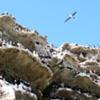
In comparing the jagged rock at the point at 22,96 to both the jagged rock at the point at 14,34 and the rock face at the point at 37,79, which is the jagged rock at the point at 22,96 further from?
the jagged rock at the point at 14,34

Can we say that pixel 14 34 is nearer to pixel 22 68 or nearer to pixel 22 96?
pixel 22 68

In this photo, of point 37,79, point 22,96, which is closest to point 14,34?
point 37,79

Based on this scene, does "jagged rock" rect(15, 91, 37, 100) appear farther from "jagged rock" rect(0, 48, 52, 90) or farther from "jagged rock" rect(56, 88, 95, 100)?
"jagged rock" rect(56, 88, 95, 100)

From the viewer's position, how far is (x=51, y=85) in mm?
21031

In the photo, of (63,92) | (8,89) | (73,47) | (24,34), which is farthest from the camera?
(73,47)

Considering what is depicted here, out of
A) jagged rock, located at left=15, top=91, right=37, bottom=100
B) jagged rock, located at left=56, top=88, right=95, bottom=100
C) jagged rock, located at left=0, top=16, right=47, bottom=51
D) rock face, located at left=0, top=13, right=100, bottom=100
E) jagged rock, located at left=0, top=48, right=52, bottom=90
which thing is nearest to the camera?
jagged rock, located at left=15, top=91, right=37, bottom=100

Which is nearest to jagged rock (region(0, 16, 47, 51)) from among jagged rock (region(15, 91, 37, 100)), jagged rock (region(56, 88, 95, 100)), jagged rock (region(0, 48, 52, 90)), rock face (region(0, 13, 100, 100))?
rock face (region(0, 13, 100, 100))

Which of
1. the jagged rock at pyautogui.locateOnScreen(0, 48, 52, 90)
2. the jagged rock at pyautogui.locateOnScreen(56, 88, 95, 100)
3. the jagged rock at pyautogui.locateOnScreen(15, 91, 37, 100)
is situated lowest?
the jagged rock at pyautogui.locateOnScreen(15, 91, 37, 100)

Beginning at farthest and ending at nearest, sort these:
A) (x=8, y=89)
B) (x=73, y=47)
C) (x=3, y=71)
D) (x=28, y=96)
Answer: (x=73, y=47) < (x=3, y=71) < (x=28, y=96) < (x=8, y=89)

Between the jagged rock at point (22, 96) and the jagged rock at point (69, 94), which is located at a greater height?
the jagged rock at point (69, 94)

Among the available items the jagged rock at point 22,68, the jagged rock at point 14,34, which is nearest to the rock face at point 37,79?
the jagged rock at point 22,68

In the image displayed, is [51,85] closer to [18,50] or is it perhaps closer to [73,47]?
[18,50]

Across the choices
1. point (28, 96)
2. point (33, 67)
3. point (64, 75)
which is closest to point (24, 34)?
point (64, 75)

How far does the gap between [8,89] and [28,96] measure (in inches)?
53.9
